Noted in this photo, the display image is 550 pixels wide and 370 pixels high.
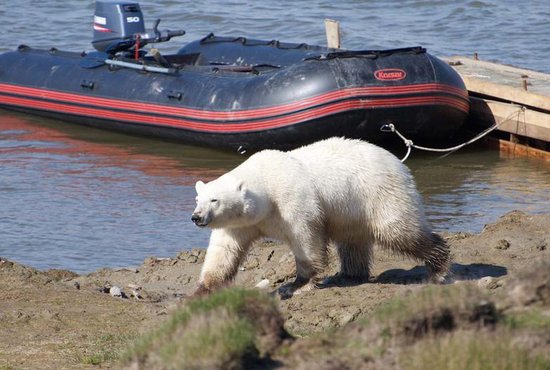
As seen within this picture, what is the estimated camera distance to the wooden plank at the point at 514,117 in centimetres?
1411

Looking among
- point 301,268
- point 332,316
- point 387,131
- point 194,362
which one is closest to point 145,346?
point 194,362

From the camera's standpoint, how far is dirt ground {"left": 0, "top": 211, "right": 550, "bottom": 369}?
6.72 metres

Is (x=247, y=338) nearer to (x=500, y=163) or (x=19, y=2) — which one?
(x=500, y=163)

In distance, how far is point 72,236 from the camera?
1102 centimetres

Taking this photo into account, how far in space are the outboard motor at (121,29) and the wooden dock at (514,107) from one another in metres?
4.50

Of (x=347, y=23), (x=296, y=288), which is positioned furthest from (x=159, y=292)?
(x=347, y=23)

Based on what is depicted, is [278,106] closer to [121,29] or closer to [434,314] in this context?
[121,29]

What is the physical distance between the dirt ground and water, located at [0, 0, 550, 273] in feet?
3.85

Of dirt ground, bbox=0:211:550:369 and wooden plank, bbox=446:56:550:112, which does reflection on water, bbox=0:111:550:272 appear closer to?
wooden plank, bbox=446:56:550:112

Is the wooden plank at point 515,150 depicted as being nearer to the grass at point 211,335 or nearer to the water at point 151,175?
the water at point 151,175

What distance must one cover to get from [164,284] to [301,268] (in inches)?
60.7

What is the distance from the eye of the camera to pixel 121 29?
664 inches

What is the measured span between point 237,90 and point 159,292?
6.36 meters

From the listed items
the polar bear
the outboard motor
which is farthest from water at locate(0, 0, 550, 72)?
the polar bear
